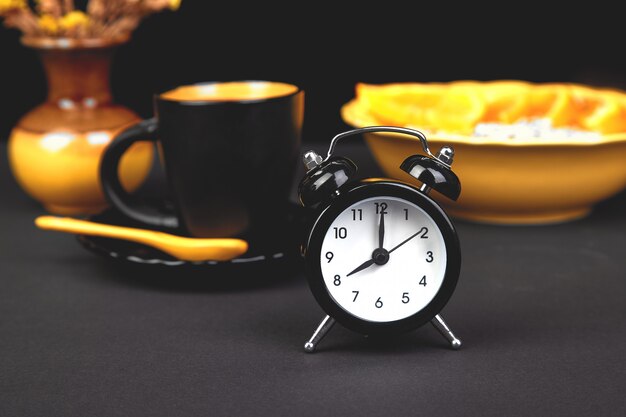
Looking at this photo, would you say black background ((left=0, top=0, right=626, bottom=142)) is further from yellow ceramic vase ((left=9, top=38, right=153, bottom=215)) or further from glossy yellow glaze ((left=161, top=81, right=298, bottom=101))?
glossy yellow glaze ((left=161, top=81, right=298, bottom=101))

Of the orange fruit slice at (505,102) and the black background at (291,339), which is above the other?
the orange fruit slice at (505,102)

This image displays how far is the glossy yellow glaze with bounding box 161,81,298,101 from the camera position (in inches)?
52.6

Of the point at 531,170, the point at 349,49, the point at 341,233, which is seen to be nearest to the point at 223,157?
the point at 341,233

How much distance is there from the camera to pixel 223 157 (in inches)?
47.1

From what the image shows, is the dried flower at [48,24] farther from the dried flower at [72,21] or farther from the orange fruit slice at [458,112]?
the orange fruit slice at [458,112]

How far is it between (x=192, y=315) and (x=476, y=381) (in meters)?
0.37

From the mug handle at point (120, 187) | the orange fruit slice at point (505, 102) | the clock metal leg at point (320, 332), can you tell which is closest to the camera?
the clock metal leg at point (320, 332)

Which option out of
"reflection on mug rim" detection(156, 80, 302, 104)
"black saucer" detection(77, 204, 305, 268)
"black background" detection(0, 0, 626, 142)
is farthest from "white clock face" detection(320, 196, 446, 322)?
"black background" detection(0, 0, 626, 142)

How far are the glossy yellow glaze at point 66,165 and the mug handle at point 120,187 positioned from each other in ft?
0.66

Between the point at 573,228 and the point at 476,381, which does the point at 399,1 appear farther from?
the point at 476,381

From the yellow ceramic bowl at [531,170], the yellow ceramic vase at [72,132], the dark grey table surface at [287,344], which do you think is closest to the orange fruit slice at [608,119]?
the yellow ceramic bowl at [531,170]

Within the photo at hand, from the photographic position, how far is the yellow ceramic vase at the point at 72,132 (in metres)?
1.49

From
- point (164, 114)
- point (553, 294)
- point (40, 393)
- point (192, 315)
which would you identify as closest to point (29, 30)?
point (164, 114)

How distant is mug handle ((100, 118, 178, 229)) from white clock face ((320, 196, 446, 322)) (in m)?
0.39
